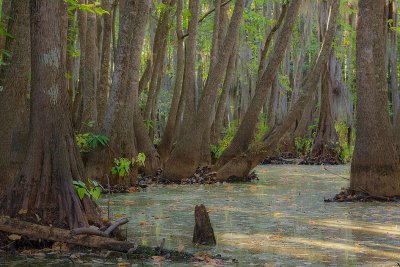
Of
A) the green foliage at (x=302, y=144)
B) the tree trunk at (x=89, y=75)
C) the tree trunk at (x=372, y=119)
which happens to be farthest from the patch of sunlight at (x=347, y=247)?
the green foliage at (x=302, y=144)

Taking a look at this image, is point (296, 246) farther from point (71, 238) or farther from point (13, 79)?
point (13, 79)

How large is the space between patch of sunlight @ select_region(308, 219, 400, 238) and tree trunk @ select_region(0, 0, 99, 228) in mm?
3238

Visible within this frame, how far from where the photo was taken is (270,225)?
860 centimetres

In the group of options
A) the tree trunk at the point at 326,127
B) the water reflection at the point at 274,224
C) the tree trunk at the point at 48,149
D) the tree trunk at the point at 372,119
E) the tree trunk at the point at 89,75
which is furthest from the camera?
the tree trunk at the point at 326,127

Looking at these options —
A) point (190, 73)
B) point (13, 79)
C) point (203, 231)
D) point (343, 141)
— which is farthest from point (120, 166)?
Result: point (343, 141)

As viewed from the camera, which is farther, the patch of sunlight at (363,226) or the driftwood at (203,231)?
the patch of sunlight at (363,226)

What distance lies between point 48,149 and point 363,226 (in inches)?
164

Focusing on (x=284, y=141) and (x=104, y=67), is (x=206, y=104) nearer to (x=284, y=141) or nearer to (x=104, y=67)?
(x=104, y=67)

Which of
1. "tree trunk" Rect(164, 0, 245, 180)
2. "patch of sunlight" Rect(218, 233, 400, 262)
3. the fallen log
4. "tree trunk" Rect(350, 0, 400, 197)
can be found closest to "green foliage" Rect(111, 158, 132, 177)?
"tree trunk" Rect(164, 0, 245, 180)

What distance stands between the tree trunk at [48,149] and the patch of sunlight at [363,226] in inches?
127

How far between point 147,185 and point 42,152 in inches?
309

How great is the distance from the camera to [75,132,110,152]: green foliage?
514 inches

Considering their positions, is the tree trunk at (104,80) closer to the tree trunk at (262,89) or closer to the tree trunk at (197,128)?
the tree trunk at (197,128)

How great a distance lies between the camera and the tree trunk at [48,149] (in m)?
7.00
